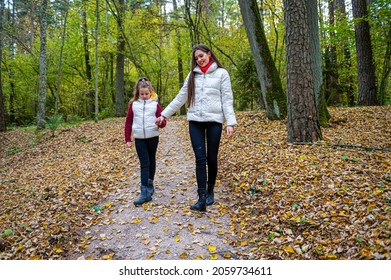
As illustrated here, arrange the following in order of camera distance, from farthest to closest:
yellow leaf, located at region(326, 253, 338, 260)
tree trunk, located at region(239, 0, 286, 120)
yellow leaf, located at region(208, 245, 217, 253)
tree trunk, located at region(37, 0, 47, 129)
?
tree trunk, located at region(37, 0, 47, 129) < tree trunk, located at region(239, 0, 286, 120) < yellow leaf, located at region(208, 245, 217, 253) < yellow leaf, located at region(326, 253, 338, 260)

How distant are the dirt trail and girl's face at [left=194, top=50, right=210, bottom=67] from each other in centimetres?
214

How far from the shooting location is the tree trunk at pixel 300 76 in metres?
5.86

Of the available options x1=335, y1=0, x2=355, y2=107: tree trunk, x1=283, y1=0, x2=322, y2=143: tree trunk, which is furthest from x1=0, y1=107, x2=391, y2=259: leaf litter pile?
x1=335, y1=0, x2=355, y2=107: tree trunk

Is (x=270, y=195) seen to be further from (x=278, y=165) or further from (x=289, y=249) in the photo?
(x=289, y=249)

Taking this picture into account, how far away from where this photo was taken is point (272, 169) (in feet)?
16.8

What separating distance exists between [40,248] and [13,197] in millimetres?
3261

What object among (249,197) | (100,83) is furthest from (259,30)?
(100,83)

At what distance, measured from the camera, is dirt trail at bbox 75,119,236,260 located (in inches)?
134

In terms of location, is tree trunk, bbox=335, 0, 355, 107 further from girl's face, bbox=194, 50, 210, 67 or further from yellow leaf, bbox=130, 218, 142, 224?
yellow leaf, bbox=130, 218, 142, 224

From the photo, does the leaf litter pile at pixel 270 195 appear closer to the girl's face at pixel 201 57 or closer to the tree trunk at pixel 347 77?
the girl's face at pixel 201 57

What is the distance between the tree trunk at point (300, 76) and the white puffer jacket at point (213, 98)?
2500 mm

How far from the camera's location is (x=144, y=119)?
448 cm
